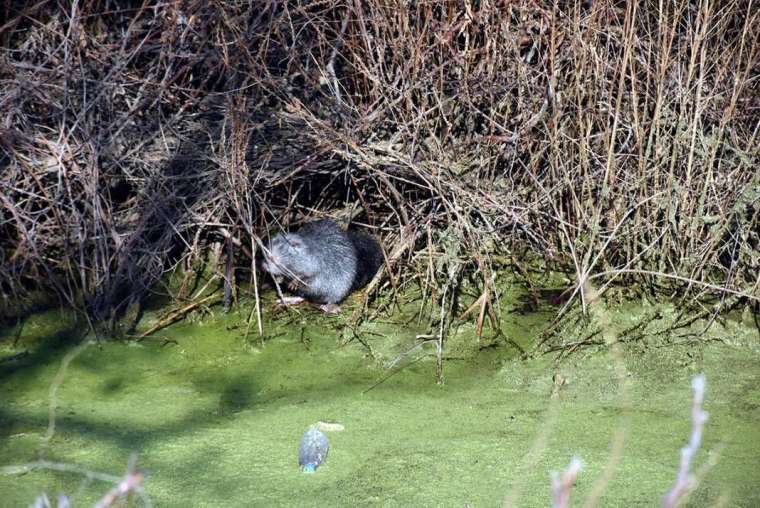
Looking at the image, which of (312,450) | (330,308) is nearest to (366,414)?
(312,450)

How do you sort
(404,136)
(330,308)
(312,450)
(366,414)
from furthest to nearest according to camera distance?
(330,308) → (404,136) → (366,414) → (312,450)

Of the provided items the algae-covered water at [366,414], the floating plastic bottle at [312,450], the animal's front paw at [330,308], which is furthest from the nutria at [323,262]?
the floating plastic bottle at [312,450]

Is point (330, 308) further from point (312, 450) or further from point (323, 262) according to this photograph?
point (312, 450)

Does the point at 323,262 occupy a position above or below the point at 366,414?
above

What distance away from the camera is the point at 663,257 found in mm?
4363

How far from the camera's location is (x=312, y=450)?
329 centimetres

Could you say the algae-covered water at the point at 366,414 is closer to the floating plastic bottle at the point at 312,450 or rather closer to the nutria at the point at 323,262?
the floating plastic bottle at the point at 312,450

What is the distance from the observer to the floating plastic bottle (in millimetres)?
3254

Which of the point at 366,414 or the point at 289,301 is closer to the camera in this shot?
the point at 366,414

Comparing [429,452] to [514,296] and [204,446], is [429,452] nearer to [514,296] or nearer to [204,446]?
[204,446]

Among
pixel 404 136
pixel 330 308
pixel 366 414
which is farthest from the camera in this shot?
pixel 330 308

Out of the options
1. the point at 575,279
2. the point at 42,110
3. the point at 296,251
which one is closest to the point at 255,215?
the point at 296,251

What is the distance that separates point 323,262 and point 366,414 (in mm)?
1073

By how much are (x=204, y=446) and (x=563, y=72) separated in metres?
2.32
